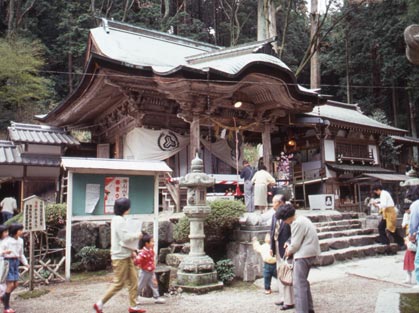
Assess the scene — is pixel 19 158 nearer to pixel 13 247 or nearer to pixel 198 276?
pixel 13 247

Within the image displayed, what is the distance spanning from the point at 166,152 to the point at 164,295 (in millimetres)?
7440

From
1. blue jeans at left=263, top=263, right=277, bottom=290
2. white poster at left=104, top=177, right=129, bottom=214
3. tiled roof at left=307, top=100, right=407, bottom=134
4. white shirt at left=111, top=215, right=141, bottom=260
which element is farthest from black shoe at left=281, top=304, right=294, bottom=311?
tiled roof at left=307, top=100, right=407, bottom=134

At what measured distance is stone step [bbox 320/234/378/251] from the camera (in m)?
9.20

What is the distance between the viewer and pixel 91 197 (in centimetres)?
782

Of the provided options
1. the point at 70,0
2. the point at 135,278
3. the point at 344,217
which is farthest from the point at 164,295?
the point at 70,0

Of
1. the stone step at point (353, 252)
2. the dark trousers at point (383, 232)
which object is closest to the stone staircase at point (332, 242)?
the stone step at point (353, 252)

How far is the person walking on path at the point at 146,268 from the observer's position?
593cm

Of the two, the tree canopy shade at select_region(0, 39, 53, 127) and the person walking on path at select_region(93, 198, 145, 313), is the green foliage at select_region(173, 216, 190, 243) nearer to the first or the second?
the person walking on path at select_region(93, 198, 145, 313)

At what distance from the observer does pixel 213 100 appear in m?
12.6

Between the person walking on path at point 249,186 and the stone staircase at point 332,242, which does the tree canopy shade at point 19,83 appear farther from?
the stone staircase at point 332,242

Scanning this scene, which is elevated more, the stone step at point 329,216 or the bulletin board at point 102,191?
the bulletin board at point 102,191

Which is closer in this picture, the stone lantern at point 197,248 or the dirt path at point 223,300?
the dirt path at point 223,300

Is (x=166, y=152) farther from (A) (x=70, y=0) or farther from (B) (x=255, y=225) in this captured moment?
→ (A) (x=70, y=0)

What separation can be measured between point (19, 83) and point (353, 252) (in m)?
20.8
